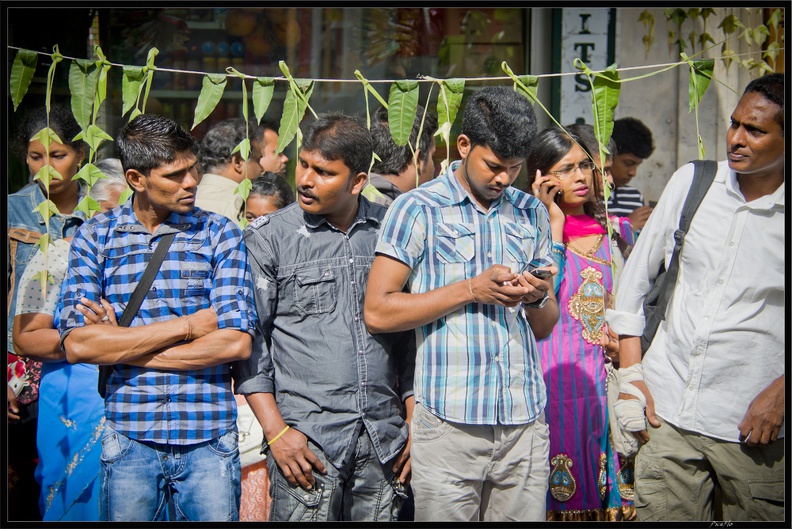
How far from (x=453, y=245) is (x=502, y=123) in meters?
0.44

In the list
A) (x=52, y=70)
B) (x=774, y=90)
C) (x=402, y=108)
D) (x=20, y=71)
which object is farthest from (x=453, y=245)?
(x=20, y=71)

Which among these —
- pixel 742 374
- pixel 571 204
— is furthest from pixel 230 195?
pixel 742 374

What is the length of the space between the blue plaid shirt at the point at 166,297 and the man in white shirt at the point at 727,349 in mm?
1424

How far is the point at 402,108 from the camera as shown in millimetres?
3006

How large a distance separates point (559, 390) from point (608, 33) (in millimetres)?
3161

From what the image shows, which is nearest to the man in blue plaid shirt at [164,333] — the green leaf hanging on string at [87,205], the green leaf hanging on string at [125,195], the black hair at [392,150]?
the green leaf hanging on string at [125,195]

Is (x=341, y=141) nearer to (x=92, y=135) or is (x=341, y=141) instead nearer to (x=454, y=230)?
(x=454, y=230)

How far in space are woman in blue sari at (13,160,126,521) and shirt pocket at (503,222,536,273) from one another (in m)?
1.72

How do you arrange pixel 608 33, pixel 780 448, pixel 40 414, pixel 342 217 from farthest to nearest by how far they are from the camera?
pixel 608 33 → pixel 40 414 → pixel 342 217 → pixel 780 448

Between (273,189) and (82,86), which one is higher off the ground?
(82,86)

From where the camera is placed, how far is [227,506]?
104 inches

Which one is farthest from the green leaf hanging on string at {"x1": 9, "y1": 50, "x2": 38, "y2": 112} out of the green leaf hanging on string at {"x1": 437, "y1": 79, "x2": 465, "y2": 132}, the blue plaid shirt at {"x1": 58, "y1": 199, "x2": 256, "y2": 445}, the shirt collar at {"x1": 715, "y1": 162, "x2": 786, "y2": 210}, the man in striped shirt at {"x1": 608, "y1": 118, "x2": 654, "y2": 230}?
the man in striped shirt at {"x1": 608, "y1": 118, "x2": 654, "y2": 230}

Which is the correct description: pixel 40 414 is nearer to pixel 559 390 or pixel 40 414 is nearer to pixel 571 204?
pixel 559 390

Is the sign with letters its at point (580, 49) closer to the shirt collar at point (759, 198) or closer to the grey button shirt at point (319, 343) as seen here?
the shirt collar at point (759, 198)
